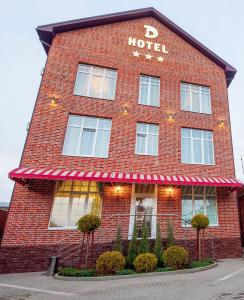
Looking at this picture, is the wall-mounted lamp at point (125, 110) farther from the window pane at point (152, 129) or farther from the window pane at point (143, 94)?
the window pane at point (152, 129)

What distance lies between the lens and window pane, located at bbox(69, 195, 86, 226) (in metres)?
10.9

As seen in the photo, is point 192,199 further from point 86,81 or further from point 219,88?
point 86,81

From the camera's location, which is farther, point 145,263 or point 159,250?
point 159,250

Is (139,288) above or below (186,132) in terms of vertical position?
below

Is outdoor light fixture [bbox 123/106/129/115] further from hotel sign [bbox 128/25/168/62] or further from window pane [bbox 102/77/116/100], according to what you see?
hotel sign [bbox 128/25/168/62]

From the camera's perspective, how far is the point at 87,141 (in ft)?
40.6

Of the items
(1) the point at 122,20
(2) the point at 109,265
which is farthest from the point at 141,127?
(1) the point at 122,20

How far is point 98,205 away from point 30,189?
3.30m

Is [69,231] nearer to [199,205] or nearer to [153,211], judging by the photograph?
[153,211]

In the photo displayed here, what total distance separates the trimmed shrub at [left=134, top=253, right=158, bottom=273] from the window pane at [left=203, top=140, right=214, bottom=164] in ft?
23.0

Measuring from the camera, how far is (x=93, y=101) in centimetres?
1310

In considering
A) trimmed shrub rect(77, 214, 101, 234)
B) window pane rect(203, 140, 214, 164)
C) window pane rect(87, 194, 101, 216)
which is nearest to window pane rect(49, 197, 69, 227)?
window pane rect(87, 194, 101, 216)

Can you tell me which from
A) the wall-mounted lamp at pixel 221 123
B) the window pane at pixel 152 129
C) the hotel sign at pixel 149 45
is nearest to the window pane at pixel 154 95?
the window pane at pixel 152 129

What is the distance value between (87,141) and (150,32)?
30.2 feet
